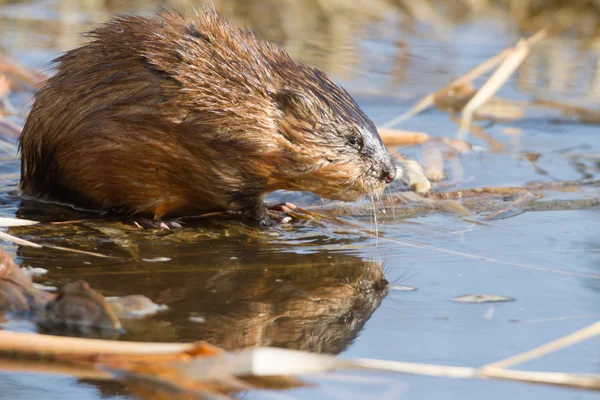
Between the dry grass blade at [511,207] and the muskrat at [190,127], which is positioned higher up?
the muskrat at [190,127]

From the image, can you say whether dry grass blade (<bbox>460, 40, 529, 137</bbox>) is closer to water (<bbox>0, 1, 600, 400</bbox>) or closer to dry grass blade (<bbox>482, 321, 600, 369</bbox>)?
water (<bbox>0, 1, 600, 400</bbox>)

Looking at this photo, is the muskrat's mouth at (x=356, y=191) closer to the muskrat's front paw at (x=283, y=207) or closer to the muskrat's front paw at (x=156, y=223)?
the muskrat's front paw at (x=283, y=207)

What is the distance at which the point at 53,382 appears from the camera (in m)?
2.17

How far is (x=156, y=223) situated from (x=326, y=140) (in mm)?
745

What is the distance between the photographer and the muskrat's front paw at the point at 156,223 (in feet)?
12.2

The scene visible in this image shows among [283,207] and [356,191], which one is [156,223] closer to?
[283,207]

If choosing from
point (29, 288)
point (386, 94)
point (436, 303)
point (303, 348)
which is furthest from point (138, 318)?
point (386, 94)

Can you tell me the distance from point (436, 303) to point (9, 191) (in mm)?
2145

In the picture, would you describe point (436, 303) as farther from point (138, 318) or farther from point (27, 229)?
Answer: point (27, 229)

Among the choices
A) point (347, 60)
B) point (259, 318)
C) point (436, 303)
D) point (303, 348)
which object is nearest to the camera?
point (303, 348)

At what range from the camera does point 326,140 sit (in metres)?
3.79

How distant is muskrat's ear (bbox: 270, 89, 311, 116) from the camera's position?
3740 mm

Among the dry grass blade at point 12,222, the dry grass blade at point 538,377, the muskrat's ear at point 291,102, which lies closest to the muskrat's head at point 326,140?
the muskrat's ear at point 291,102

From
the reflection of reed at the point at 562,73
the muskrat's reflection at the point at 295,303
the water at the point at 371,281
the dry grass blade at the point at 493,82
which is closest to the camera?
the water at the point at 371,281
